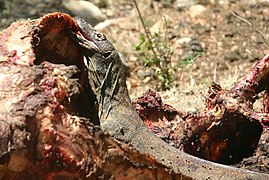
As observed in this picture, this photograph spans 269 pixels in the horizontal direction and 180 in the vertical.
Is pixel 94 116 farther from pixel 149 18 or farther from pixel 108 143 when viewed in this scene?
pixel 149 18

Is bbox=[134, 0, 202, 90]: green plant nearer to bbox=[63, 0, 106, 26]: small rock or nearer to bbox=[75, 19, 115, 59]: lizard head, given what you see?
bbox=[63, 0, 106, 26]: small rock

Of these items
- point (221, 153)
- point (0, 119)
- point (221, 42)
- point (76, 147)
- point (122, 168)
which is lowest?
point (221, 42)

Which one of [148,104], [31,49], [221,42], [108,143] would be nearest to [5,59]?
[31,49]

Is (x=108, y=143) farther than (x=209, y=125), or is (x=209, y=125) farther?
(x=209, y=125)

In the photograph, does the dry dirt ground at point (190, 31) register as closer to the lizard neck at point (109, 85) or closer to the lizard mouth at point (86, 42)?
the lizard neck at point (109, 85)

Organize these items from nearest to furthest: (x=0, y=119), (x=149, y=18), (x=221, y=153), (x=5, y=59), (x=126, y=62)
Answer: (x=0, y=119), (x=5, y=59), (x=221, y=153), (x=126, y=62), (x=149, y=18)

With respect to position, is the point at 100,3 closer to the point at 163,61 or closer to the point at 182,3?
the point at 182,3

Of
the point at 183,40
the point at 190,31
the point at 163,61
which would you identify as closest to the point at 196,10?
the point at 190,31

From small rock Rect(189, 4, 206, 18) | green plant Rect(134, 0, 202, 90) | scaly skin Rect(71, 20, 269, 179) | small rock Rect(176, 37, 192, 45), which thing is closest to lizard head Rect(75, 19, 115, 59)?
scaly skin Rect(71, 20, 269, 179)
